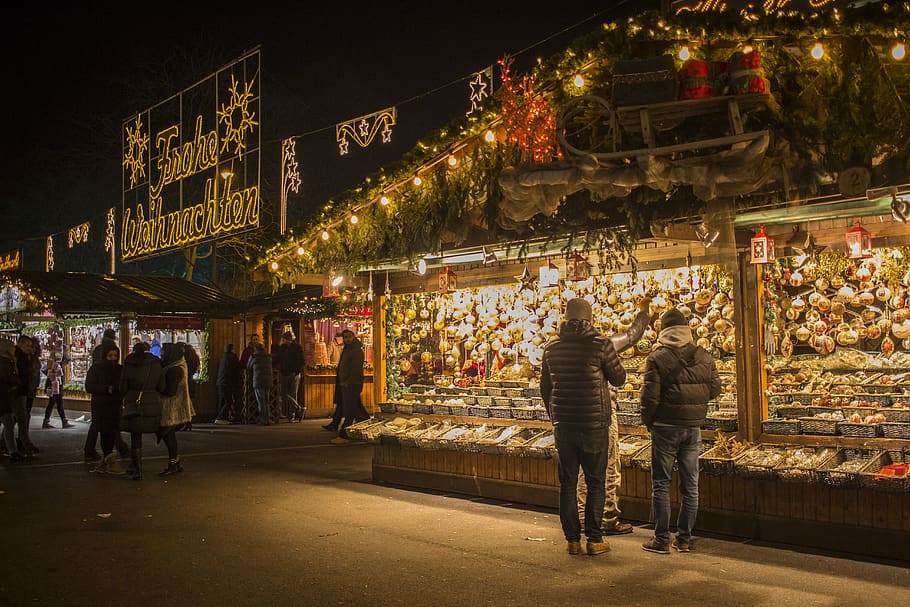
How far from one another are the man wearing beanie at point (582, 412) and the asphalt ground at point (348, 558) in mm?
332

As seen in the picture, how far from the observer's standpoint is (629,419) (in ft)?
30.9

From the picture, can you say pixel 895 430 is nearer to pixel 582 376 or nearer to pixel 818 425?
pixel 818 425

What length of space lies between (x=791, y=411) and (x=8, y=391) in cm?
1107

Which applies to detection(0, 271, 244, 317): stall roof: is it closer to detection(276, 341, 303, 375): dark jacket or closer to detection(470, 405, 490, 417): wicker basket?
detection(276, 341, 303, 375): dark jacket

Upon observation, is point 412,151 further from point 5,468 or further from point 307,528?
point 5,468

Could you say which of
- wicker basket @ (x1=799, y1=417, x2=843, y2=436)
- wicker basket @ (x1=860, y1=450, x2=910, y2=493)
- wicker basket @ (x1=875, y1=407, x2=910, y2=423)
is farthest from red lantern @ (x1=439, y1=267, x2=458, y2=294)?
wicker basket @ (x1=860, y1=450, x2=910, y2=493)

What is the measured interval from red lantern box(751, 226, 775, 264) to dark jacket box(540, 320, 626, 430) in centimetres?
190

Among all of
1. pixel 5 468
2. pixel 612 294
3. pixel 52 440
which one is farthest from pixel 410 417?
pixel 52 440

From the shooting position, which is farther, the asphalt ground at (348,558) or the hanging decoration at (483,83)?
the hanging decoration at (483,83)

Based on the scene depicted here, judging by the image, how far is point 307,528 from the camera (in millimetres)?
8820

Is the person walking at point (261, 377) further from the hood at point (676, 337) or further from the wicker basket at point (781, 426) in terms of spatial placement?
the hood at point (676, 337)

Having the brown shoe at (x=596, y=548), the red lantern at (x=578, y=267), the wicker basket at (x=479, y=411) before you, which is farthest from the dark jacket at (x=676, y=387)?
the wicker basket at (x=479, y=411)

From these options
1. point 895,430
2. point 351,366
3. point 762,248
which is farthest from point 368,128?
→ point 895,430

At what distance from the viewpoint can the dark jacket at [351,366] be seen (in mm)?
15875
